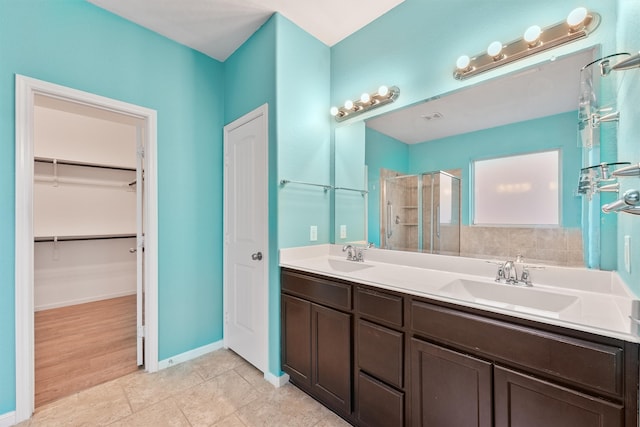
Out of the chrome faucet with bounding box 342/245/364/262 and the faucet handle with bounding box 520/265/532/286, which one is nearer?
the faucet handle with bounding box 520/265/532/286

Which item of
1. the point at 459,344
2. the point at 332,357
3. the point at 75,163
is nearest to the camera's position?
the point at 459,344

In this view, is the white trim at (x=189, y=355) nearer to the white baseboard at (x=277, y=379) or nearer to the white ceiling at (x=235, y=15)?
the white baseboard at (x=277, y=379)

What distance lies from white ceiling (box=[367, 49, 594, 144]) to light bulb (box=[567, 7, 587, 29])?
0.14 meters

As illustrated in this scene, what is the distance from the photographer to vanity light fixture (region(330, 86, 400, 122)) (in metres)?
1.97

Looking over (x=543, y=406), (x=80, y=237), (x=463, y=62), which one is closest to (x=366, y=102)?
(x=463, y=62)

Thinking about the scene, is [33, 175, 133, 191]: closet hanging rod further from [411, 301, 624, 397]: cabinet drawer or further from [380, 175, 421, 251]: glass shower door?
[411, 301, 624, 397]: cabinet drawer

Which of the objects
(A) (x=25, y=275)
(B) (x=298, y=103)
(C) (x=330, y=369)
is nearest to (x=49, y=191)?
(A) (x=25, y=275)

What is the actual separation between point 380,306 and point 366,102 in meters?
1.53

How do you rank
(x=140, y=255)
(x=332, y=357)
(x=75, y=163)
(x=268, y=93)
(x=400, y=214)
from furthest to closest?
(x=75, y=163) < (x=140, y=255) < (x=268, y=93) < (x=400, y=214) < (x=332, y=357)

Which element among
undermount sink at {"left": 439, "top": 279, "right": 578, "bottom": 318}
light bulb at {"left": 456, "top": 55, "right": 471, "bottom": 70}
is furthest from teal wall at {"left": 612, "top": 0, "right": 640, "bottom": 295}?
light bulb at {"left": 456, "top": 55, "right": 471, "bottom": 70}

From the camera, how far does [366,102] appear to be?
209 cm

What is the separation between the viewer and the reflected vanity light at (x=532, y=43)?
1.23 meters

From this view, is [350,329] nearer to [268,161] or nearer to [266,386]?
[266,386]

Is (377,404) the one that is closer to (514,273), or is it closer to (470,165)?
(514,273)
